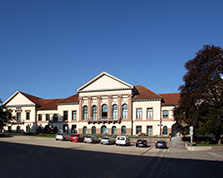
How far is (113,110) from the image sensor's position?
5772 cm

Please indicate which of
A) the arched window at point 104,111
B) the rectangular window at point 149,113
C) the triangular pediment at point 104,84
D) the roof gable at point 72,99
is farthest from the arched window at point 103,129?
the rectangular window at point 149,113

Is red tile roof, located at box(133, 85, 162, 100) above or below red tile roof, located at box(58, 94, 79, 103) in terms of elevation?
above

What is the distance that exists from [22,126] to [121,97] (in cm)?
2998

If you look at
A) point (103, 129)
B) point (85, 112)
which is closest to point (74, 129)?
point (85, 112)

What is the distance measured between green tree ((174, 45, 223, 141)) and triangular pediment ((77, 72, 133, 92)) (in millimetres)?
16943

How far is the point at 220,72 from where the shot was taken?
38875mm

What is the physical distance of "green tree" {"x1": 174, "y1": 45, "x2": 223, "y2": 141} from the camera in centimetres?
3638

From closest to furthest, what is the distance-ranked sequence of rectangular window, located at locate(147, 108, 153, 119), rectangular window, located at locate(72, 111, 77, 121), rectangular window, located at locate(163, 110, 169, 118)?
1. rectangular window, located at locate(163, 110, 169, 118)
2. rectangular window, located at locate(147, 108, 153, 119)
3. rectangular window, located at locate(72, 111, 77, 121)

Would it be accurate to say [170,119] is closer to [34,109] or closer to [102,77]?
[102,77]

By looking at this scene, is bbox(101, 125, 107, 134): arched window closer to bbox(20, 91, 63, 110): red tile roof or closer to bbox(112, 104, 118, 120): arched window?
bbox(112, 104, 118, 120): arched window

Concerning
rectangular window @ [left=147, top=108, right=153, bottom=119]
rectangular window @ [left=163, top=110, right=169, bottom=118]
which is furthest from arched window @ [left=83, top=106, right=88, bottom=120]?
rectangular window @ [left=163, top=110, right=169, bottom=118]

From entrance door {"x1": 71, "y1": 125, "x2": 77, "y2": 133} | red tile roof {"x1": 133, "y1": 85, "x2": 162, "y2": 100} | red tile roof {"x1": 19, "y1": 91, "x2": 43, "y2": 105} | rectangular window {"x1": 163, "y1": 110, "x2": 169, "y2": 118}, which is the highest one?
red tile roof {"x1": 133, "y1": 85, "x2": 162, "y2": 100}

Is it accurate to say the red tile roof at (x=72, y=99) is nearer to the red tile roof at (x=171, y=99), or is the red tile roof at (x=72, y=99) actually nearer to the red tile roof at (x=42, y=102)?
the red tile roof at (x=42, y=102)

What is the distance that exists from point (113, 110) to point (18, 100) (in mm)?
28228
